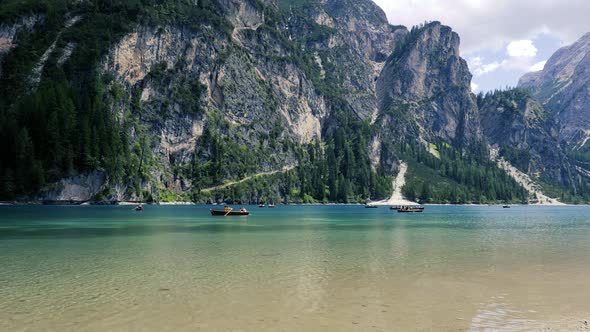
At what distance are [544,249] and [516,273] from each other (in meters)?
18.6

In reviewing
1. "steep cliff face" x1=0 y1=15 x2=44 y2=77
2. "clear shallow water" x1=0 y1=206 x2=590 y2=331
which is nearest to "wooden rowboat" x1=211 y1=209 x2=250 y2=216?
"clear shallow water" x1=0 y1=206 x2=590 y2=331

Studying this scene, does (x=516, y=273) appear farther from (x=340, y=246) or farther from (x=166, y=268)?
(x=166, y=268)

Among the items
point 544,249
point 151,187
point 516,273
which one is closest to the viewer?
point 516,273

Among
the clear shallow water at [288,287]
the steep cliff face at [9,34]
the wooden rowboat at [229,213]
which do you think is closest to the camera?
the clear shallow water at [288,287]

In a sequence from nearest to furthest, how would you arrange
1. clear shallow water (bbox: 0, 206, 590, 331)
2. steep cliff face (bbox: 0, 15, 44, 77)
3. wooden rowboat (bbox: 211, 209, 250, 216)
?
clear shallow water (bbox: 0, 206, 590, 331)
wooden rowboat (bbox: 211, 209, 250, 216)
steep cliff face (bbox: 0, 15, 44, 77)

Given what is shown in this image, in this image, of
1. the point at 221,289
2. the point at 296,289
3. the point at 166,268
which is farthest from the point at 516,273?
the point at 166,268

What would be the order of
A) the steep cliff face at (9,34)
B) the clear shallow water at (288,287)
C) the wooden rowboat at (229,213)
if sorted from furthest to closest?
1. the steep cliff face at (9,34)
2. the wooden rowboat at (229,213)
3. the clear shallow water at (288,287)

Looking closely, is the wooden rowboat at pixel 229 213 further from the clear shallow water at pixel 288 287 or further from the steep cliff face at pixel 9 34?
the steep cliff face at pixel 9 34

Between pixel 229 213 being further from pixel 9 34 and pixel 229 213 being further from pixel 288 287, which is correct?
pixel 9 34

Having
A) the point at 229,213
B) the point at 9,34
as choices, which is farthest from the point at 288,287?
the point at 9,34

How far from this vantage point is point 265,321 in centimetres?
1880

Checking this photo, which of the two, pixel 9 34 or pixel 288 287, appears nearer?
pixel 288 287

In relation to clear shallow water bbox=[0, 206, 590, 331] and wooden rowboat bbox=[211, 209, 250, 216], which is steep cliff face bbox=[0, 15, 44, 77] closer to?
wooden rowboat bbox=[211, 209, 250, 216]

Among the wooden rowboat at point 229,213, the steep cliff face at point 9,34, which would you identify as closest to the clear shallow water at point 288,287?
the wooden rowboat at point 229,213
